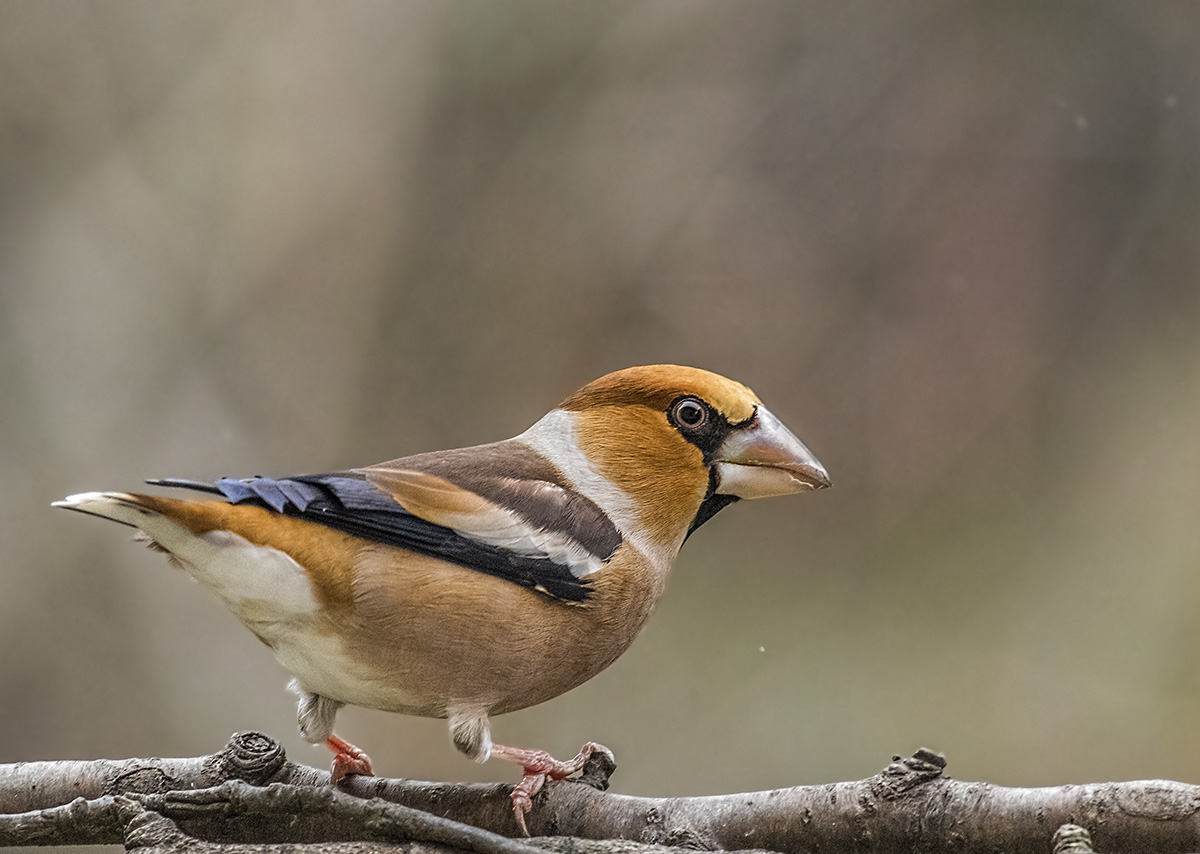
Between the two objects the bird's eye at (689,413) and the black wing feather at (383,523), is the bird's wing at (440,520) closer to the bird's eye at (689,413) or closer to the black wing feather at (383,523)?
the black wing feather at (383,523)

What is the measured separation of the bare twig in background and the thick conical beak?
18.4 inches

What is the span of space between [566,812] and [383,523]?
0.47 metres

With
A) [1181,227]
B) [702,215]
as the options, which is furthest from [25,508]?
[1181,227]

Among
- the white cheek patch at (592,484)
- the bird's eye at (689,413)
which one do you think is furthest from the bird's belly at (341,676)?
the bird's eye at (689,413)

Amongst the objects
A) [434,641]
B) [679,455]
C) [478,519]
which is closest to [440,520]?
[478,519]

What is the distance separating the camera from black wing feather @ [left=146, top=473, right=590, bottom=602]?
1572mm

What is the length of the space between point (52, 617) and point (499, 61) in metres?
2.30

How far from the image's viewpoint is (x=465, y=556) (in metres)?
1.63

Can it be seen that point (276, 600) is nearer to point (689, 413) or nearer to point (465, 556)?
point (465, 556)

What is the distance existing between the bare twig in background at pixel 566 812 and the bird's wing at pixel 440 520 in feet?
0.96

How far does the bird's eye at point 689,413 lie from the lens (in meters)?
1.80

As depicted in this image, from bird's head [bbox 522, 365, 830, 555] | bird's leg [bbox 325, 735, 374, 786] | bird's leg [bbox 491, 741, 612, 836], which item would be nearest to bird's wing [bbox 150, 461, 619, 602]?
bird's head [bbox 522, 365, 830, 555]

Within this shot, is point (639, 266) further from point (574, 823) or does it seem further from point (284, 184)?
point (574, 823)

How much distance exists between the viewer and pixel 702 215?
391 cm
